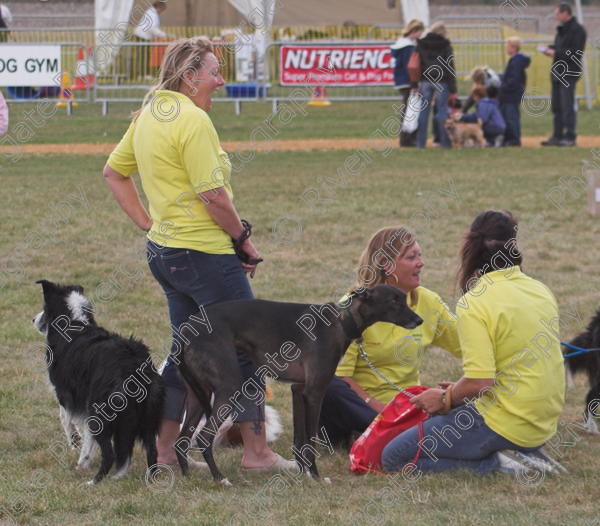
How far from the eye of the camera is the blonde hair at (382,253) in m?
5.32

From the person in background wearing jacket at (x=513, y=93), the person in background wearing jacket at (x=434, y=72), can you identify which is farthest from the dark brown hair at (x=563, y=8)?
the person in background wearing jacket at (x=434, y=72)

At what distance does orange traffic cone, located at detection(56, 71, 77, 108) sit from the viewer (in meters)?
19.5

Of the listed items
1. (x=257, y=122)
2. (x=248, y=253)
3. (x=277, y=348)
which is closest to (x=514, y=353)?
(x=277, y=348)

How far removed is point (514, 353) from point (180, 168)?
5.61 feet

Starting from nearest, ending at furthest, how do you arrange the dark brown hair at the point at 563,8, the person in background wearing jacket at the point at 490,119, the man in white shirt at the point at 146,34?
the dark brown hair at the point at 563,8, the person in background wearing jacket at the point at 490,119, the man in white shirt at the point at 146,34

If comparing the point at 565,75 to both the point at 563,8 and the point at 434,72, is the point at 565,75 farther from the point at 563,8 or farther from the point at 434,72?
the point at 434,72

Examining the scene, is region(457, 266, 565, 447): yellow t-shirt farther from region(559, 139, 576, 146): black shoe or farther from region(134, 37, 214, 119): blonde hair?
region(559, 139, 576, 146): black shoe

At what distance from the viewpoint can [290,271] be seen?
9.55m

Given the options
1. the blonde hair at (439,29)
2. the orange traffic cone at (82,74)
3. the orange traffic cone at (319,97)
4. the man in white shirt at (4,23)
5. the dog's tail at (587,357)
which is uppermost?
the man in white shirt at (4,23)

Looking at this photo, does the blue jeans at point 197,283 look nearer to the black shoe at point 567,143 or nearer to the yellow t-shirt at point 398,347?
the yellow t-shirt at point 398,347

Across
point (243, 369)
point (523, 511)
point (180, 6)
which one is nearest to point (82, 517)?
point (243, 369)

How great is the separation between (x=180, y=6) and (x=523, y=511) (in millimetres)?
24828

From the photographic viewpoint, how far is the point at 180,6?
27609mm

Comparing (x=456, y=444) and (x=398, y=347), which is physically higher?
(x=398, y=347)
